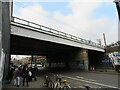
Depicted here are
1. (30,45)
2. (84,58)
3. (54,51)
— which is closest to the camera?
(30,45)

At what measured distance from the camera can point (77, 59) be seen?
29.5 meters

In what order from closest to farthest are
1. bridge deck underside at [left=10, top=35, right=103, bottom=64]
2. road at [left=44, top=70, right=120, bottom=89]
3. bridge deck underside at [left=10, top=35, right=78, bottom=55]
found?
road at [left=44, top=70, right=120, bottom=89], bridge deck underside at [left=10, top=35, right=78, bottom=55], bridge deck underside at [left=10, top=35, right=103, bottom=64]

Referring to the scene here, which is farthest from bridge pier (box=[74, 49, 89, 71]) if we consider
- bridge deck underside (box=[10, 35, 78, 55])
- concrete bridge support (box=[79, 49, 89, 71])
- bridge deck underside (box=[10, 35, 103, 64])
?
bridge deck underside (box=[10, 35, 78, 55])

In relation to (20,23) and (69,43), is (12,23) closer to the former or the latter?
(20,23)

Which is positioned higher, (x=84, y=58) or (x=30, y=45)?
(x=30, y=45)

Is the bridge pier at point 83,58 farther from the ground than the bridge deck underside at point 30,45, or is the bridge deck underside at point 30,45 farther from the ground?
the bridge deck underside at point 30,45

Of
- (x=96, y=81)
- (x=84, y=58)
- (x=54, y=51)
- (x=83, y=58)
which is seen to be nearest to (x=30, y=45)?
(x=54, y=51)

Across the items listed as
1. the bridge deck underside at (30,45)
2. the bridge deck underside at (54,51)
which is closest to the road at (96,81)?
the bridge deck underside at (30,45)

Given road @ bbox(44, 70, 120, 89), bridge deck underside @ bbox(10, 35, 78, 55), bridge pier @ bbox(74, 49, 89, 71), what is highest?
bridge deck underside @ bbox(10, 35, 78, 55)

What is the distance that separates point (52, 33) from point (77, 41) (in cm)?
820

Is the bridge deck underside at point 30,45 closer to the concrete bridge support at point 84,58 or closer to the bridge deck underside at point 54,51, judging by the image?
the bridge deck underside at point 54,51

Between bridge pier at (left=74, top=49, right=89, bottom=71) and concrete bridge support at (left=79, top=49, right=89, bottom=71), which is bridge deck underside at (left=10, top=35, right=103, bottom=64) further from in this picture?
concrete bridge support at (left=79, top=49, right=89, bottom=71)

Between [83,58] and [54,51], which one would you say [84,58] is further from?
[54,51]

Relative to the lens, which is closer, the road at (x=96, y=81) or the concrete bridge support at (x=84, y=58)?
the road at (x=96, y=81)
